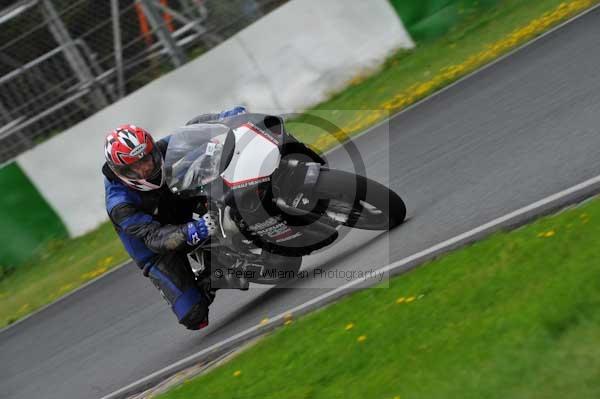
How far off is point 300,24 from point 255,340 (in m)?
6.98

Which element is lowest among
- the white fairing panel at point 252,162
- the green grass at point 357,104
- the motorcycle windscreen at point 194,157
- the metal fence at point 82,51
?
the green grass at point 357,104

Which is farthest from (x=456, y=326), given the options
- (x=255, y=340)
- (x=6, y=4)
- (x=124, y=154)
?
(x=6, y=4)

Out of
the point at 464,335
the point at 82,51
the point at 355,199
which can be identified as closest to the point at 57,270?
the point at 82,51

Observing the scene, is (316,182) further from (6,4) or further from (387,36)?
(6,4)

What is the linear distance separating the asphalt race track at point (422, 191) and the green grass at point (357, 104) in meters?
0.94

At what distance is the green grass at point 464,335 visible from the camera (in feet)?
13.7

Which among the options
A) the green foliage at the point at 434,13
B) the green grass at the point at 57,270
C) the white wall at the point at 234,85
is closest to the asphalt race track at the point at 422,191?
the green grass at the point at 57,270

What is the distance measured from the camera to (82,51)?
13.3 m

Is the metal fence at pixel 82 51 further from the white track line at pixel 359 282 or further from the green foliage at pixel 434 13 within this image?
the white track line at pixel 359 282

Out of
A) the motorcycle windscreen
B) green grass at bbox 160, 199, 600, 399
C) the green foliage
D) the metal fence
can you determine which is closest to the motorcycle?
the motorcycle windscreen

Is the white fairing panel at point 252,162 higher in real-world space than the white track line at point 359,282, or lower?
higher

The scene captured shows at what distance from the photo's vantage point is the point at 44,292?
458 inches

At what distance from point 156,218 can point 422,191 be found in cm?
225

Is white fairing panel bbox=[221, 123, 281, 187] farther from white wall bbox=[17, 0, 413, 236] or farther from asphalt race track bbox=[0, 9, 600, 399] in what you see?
white wall bbox=[17, 0, 413, 236]
